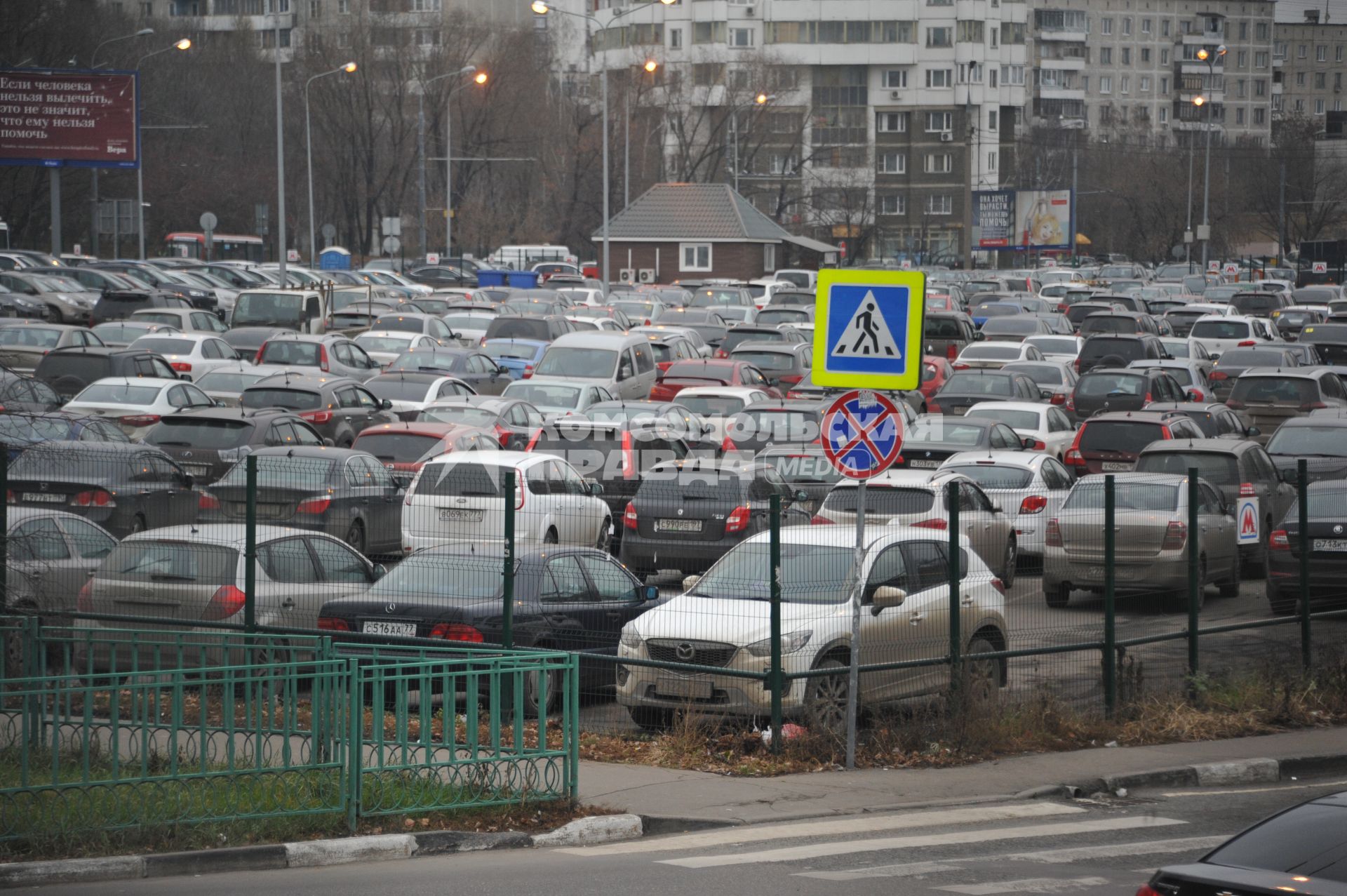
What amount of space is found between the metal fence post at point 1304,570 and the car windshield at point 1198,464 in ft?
16.6

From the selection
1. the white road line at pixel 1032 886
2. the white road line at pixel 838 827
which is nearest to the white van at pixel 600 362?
the white road line at pixel 838 827

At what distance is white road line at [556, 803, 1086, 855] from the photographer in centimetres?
991

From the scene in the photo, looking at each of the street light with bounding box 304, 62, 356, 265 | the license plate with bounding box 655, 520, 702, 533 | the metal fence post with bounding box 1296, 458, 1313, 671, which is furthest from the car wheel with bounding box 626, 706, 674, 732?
the street light with bounding box 304, 62, 356, 265

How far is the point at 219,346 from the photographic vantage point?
34.3 metres

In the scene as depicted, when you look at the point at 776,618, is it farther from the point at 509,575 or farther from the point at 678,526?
the point at 678,526

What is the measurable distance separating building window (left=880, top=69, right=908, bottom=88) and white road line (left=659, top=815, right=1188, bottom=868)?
12228 cm

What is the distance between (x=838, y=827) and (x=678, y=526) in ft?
27.0

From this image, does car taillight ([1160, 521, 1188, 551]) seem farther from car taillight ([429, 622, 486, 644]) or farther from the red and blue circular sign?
car taillight ([429, 622, 486, 644])

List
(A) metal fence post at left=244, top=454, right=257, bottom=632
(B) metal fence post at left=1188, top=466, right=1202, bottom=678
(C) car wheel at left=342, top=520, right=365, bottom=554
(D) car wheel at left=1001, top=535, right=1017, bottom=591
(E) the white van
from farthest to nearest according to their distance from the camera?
(E) the white van → (C) car wheel at left=342, top=520, right=365, bottom=554 → (D) car wheel at left=1001, top=535, right=1017, bottom=591 → (B) metal fence post at left=1188, top=466, right=1202, bottom=678 → (A) metal fence post at left=244, top=454, right=257, bottom=632

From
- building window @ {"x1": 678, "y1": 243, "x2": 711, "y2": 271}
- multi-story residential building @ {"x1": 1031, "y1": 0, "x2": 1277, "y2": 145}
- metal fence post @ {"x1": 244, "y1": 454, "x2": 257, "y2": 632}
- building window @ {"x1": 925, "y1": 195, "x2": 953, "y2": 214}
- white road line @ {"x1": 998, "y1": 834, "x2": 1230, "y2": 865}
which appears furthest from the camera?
multi-story residential building @ {"x1": 1031, "y1": 0, "x2": 1277, "y2": 145}

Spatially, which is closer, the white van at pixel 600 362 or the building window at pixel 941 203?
the white van at pixel 600 362

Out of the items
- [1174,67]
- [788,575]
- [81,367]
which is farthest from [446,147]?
[1174,67]

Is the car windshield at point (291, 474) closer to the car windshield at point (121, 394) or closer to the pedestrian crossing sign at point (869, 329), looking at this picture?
the pedestrian crossing sign at point (869, 329)

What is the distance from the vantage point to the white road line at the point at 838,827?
9.91 metres
